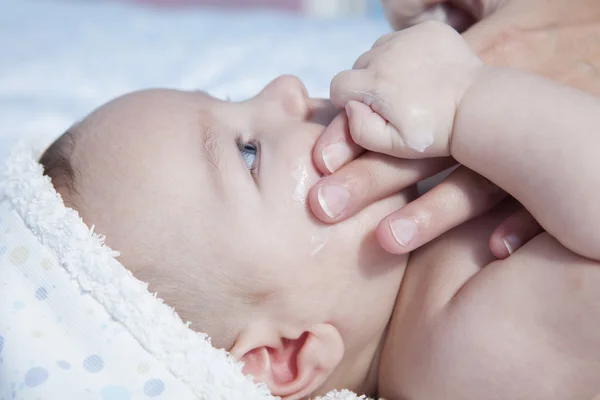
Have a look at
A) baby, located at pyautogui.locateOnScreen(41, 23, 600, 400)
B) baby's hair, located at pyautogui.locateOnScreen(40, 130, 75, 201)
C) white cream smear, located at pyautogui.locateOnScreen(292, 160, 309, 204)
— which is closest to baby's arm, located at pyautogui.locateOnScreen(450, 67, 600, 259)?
baby, located at pyautogui.locateOnScreen(41, 23, 600, 400)

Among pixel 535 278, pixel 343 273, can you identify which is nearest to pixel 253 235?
pixel 343 273

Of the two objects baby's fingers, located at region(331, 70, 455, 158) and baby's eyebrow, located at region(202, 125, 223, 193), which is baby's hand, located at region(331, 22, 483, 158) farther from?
baby's eyebrow, located at region(202, 125, 223, 193)

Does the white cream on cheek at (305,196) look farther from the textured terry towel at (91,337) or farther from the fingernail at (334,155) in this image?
the textured terry towel at (91,337)

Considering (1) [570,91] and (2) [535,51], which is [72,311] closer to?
(1) [570,91]

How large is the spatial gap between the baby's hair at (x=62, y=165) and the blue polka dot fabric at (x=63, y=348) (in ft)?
0.36

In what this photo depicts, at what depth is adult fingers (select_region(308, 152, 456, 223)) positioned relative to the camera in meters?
0.95

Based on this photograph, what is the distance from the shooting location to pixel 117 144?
1.03m

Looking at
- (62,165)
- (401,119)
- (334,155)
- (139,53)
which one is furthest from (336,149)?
(139,53)

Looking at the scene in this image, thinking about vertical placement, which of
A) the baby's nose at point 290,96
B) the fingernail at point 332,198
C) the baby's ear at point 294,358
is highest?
the baby's nose at point 290,96

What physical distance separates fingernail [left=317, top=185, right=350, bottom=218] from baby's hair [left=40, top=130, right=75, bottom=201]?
0.39m

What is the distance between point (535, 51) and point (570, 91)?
308 millimetres

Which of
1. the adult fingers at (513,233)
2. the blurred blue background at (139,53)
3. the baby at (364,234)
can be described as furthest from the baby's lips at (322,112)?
the blurred blue background at (139,53)

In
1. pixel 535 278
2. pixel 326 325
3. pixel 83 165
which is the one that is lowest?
pixel 326 325

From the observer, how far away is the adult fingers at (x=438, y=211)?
95cm
